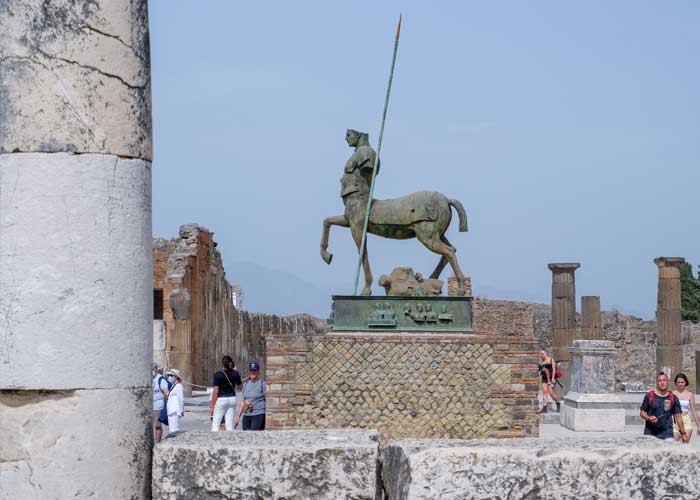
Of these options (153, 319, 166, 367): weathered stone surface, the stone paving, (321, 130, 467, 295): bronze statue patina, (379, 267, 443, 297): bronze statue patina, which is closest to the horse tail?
(321, 130, 467, 295): bronze statue patina

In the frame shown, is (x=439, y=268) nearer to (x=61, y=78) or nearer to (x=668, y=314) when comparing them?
(x=61, y=78)

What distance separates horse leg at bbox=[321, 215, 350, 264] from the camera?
13984mm

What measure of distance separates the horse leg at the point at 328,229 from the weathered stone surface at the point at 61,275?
33.5ft

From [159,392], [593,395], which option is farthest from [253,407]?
[593,395]

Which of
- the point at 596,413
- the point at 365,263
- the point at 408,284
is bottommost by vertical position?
the point at 596,413

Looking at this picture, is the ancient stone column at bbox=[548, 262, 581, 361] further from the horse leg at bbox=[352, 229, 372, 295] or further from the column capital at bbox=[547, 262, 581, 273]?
the horse leg at bbox=[352, 229, 372, 295]

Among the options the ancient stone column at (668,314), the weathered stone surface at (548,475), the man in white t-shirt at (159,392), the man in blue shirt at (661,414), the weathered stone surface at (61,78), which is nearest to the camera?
the weathered stone surface at (548,475)

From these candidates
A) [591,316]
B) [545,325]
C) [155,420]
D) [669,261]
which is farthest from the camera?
[545,325]

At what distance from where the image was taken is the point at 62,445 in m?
3.63

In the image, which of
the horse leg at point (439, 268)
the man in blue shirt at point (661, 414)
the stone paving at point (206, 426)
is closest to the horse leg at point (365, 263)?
the horse leg at point (439, 268)

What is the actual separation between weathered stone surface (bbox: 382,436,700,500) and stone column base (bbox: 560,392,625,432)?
532 inches

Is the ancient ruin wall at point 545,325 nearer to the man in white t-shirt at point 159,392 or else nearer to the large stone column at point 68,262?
the man in white t-shirt at point 159,392

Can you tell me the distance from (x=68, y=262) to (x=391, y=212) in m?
10.2

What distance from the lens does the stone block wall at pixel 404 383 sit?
488 inches
